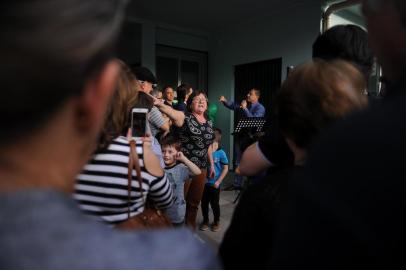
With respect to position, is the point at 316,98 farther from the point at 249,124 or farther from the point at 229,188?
the point at 229,188

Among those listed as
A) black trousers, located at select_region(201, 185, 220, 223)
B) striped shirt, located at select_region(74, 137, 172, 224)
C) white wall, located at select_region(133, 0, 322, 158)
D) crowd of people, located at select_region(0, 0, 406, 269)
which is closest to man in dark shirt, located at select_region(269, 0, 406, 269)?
crowd of people, located at select_region(0, 0, 406, 269)

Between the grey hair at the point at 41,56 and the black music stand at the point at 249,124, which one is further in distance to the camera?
the black music stand at the point at 249,124

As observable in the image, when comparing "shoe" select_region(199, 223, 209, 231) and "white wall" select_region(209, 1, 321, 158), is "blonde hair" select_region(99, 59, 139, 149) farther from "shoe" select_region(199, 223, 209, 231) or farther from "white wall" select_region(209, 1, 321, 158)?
"white wall" select_region(209, 1, 321, 158)

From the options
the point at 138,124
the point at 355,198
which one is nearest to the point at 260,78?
the point at 138,124

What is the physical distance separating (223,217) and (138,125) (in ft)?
8.43

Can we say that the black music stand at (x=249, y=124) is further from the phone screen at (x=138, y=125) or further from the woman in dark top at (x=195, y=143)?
the phone screen at (x=138, y=125)

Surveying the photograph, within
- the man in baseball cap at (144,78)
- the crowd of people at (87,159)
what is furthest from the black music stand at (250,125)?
the crowd of people at (87,159)

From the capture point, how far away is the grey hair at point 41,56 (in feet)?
1.08

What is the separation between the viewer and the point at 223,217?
3633 millimetres

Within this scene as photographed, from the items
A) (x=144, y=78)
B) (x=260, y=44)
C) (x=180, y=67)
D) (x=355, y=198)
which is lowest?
(x=355, y=198)

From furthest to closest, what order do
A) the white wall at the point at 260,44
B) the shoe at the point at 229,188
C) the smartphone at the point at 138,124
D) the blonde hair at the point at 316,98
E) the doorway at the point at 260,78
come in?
1. the doorway at the point at 260,78
2. the white wall at the point at 260,44
3. the shoe at the point at 229,188
4. the smartphone at the point at 138,124
5. the blonde hair at the point at 316,98

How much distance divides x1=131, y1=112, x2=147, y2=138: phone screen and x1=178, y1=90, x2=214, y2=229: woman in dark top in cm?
146

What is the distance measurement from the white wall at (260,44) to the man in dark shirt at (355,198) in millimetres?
5211

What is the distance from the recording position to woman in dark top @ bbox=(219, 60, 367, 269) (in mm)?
739
